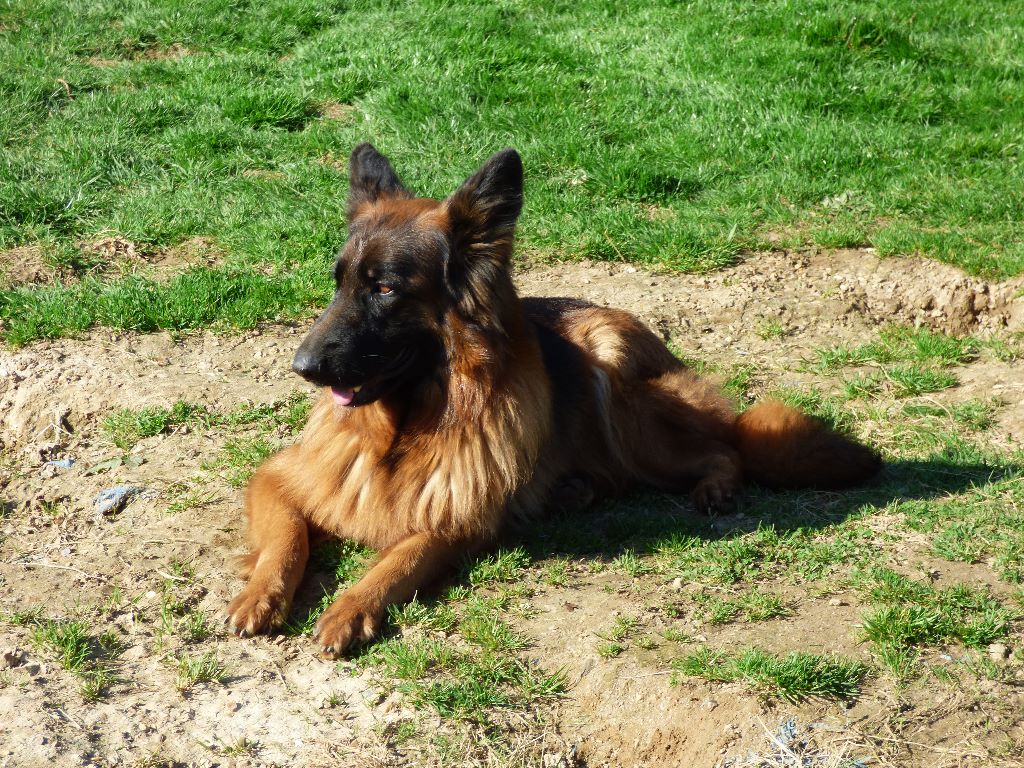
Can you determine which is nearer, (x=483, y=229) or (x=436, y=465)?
(x=483, y=229)

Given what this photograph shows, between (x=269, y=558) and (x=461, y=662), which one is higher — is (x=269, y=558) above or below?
above

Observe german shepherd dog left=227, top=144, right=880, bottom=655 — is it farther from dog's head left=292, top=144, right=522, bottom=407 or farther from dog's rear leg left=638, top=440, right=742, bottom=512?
dog's rear leg left=638, top=440, right=742, bottom=512

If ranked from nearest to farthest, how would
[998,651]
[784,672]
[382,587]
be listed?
1. [784,672]
2. [998,651]
3. [382,587]

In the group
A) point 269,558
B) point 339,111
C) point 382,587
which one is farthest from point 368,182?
point 339,111

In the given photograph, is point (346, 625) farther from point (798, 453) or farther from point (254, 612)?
point (798, 453)

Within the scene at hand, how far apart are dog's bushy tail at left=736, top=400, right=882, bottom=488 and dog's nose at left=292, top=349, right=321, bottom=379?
101 inches

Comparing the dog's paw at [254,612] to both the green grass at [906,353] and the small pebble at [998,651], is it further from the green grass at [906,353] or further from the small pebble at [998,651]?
the green grass at [906,353]

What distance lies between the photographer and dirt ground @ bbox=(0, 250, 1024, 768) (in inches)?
151

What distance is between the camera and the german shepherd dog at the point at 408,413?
4.49 meters

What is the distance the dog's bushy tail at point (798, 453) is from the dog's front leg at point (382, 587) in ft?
5.98

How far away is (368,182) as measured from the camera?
5129mm

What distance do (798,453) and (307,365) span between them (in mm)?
2673

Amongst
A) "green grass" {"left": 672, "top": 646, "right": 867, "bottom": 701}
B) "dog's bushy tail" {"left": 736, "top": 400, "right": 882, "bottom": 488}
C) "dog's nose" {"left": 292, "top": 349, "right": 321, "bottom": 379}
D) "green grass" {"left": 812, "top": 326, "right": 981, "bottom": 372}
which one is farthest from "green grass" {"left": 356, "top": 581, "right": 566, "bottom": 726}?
"green grass" {"left": 812, "top": 326, "right": 981, "bottom": 372}

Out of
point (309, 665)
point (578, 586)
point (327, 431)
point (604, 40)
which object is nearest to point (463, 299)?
point (327, 431)
